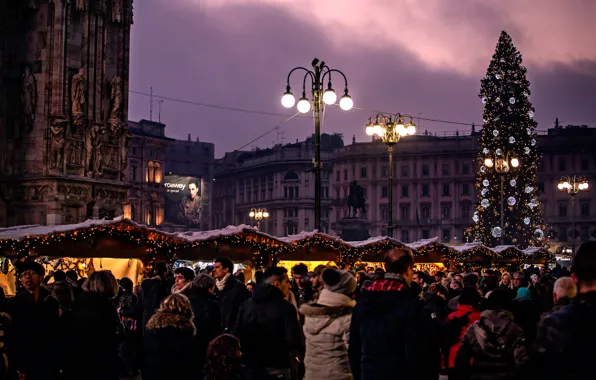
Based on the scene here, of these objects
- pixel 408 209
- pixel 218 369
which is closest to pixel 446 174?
pixel 408 209

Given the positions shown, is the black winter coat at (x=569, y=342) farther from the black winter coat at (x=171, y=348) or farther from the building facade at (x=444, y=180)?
the building facade at (x=444, y=180)

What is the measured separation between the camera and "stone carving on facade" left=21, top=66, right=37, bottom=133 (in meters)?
29.1

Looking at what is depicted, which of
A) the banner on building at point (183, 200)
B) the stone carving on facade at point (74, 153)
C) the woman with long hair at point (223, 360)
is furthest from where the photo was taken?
the banner on building at point (183, 200)

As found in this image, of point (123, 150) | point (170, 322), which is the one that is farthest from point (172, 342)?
point (123, 150)

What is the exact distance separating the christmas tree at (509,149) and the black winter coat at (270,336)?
53.6 m

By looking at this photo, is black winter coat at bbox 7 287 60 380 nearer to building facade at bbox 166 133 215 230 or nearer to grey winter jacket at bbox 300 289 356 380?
grey winter jacket at bbox 300 289 356 380

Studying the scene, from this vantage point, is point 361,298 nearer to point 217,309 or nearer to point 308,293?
point 217,309

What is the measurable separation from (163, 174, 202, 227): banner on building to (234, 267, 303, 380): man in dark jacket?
87.1 metres

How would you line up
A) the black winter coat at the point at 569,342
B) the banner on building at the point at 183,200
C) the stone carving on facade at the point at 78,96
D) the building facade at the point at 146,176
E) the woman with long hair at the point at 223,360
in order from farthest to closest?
the banner on building at the point at 183,200 → the building facade at the point at 146,176 → the stone carving on facade at the point at 78,96 → the woman with long hair at the point at 223,360 → the black winter coat at the point at 569,342

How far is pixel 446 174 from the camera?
107750 millimetres

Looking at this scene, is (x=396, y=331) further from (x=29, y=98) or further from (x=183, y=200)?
(x=183, y=200)

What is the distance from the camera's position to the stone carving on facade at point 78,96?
29.1 meters

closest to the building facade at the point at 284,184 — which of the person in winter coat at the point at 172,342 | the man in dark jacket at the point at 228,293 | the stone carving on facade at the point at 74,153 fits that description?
the stone carving on facade at the point at 74,153

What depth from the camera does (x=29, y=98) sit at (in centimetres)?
2919
